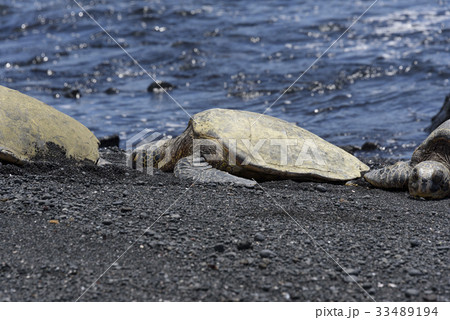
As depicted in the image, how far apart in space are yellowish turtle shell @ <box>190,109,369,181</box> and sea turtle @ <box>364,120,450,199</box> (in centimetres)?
40

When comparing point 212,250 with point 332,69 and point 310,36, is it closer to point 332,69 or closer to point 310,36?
point 332,69

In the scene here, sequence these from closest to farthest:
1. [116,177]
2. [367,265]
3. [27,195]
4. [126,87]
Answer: [367,265], [27,195], [116,177], [126,87]

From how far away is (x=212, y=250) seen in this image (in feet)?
12.3

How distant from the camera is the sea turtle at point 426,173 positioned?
5289 mm

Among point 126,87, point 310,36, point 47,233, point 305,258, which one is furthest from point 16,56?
point 305,258

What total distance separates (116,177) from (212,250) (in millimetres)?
2058

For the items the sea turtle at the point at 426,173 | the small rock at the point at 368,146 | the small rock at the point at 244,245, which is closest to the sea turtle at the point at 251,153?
the sea turtle at the point at 426,173

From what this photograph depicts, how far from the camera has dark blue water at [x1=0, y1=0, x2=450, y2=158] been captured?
1005 cm

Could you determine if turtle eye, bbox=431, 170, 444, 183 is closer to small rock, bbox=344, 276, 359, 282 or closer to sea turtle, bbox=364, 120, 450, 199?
sea turtle, bbox=364, 120, 450, 199

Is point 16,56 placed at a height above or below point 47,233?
below

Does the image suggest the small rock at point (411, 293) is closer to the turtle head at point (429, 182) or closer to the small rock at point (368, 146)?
the turtle head at point (429, 182)

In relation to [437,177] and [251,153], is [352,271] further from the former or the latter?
[251,153]

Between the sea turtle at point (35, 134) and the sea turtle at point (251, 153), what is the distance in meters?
1.04

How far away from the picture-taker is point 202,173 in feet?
18.4
